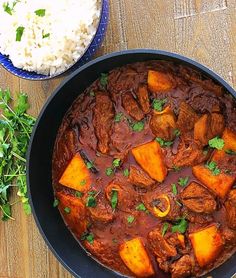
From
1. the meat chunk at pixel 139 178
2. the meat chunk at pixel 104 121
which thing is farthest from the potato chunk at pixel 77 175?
the meat chunk at pixel 139 178

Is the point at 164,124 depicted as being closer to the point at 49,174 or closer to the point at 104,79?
the point at 104,79

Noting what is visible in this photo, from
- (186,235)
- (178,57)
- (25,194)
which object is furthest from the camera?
(25,194)

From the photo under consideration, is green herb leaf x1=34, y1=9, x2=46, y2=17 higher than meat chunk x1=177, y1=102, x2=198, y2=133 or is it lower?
higher

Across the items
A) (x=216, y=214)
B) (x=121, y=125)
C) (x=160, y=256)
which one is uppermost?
(x=121, y=125)

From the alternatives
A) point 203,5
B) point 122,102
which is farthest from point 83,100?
point 203,5

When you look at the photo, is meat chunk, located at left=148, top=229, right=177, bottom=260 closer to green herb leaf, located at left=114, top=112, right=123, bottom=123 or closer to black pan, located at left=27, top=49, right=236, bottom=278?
black pan, located at left=27, top=49, right=236, bottom=278

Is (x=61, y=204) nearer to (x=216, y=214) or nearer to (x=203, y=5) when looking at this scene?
(x=216, y=214)

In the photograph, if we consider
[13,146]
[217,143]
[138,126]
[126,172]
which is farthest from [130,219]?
[13,146]

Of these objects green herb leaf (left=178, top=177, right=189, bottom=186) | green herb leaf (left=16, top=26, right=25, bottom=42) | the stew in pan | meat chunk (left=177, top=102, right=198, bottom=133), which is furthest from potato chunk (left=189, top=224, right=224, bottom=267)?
green herb leaf (left=16, top=26, right=25, bottom=42)
